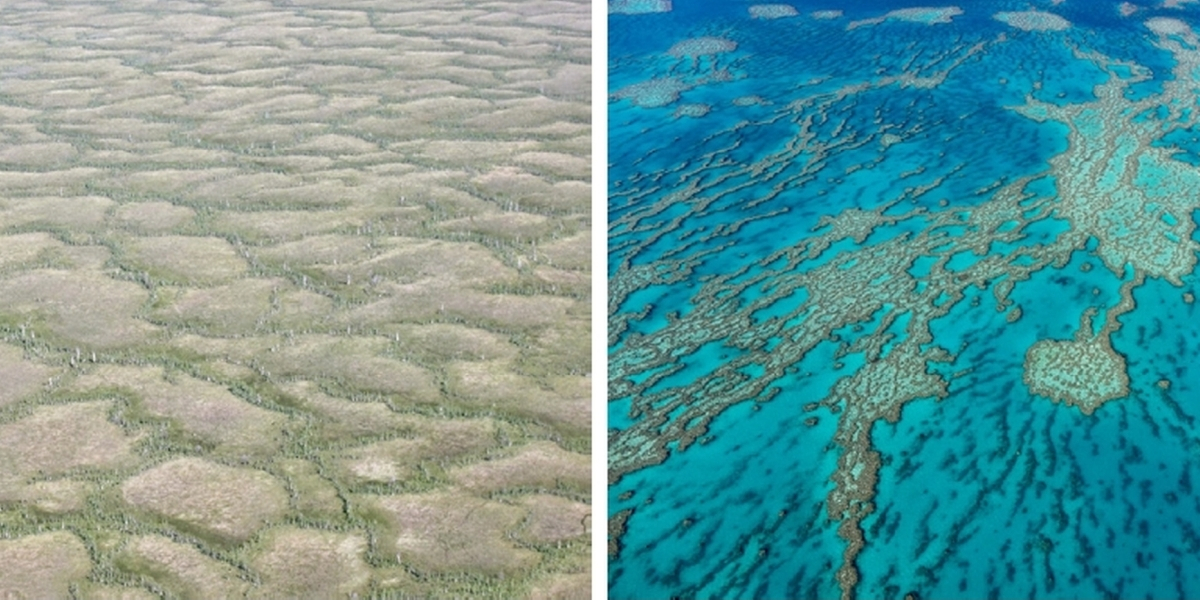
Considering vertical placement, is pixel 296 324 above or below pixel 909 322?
above

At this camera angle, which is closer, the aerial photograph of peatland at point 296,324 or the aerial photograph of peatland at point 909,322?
the aerial photograph of peatland at point 296,324

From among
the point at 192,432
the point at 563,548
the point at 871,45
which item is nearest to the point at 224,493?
the point at 192,432

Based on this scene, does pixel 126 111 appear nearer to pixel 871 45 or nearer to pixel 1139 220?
pixel 871 45

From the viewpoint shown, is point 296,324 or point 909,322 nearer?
point 296,324

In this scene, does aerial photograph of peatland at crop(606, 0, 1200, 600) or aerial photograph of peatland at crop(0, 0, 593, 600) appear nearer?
aerial photograph of peatland at crop(0, 0, 593, 600)
